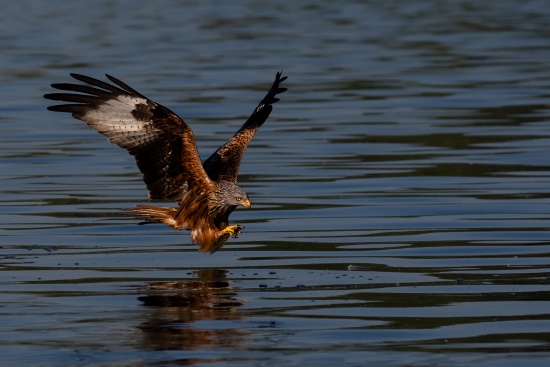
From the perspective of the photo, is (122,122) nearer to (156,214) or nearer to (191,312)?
(156,214)

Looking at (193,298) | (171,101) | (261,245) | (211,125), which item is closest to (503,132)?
(211,125)

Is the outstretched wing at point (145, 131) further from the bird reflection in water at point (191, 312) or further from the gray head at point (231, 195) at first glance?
the bird reflection in water at point (191, 312)

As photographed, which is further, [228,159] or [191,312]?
[228,159]

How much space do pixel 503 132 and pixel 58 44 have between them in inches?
639

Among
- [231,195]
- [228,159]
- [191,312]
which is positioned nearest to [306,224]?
[228,159]

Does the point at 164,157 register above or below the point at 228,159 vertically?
above

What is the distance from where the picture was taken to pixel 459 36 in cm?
3497

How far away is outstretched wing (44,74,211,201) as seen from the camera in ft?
36.8

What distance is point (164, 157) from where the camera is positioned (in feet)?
37.8

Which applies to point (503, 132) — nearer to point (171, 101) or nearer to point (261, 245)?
point (171, 101)

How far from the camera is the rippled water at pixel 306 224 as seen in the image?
8.70 metres

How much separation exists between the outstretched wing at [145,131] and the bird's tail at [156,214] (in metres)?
0.17

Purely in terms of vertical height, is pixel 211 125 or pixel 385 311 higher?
pixel 385 311

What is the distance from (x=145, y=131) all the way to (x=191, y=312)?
222cm
